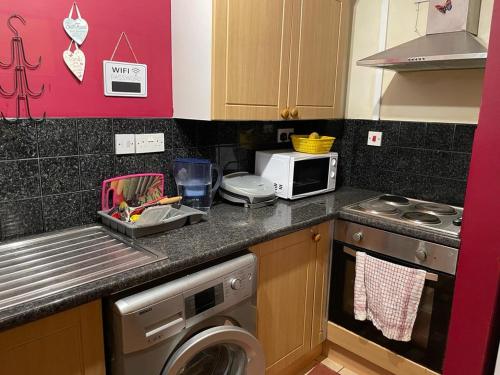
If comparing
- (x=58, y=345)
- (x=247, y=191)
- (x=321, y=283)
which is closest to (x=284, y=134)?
(x=247, y=191)

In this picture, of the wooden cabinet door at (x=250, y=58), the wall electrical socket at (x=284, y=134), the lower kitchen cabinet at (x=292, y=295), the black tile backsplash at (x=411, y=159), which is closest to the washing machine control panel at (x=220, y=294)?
the lower kitchen cabinet at (x=292, y=295)

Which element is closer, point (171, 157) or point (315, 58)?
point (171, 157)

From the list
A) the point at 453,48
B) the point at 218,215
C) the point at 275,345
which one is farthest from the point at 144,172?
the point at 453,48

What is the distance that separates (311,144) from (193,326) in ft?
4.07

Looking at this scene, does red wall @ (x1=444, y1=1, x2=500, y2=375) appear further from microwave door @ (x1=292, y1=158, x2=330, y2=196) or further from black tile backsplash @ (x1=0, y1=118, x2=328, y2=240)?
black tile backsplash @ (x1=0, y1=118, x2=328, y2=240)

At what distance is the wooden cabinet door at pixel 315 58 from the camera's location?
1.91 m

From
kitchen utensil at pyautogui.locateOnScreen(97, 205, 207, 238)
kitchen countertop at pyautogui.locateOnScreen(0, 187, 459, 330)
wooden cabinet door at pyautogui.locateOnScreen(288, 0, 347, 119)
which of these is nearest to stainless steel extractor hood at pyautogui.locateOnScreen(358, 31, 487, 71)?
wooden cabinet door at pyautogui.locateOnScreen(288, 0, 347, 119)

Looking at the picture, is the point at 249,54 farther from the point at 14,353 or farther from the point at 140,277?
the point at 14,353

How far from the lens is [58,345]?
3.39 ft

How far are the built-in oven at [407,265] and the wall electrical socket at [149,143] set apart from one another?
952mm

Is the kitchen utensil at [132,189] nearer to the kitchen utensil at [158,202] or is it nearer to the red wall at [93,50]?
the kitchen utensil at [158,202]

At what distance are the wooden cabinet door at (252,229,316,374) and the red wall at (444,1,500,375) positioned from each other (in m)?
0.63

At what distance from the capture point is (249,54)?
1.70m

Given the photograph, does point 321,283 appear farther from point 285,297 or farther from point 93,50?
point 93,50
